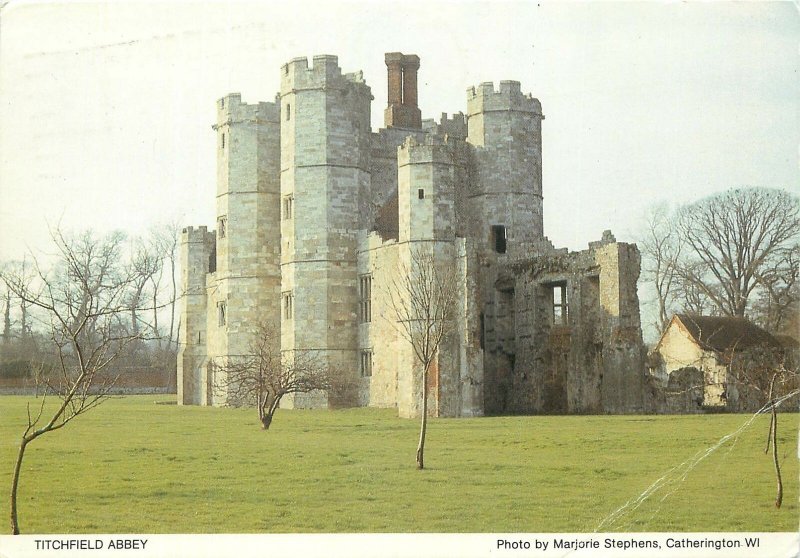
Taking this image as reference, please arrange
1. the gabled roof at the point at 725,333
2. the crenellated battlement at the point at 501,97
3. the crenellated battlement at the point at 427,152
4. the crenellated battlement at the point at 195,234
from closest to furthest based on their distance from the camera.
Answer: the crenellated battlement at the point at 427,152 < the gabled roof at the point at 725,333 < the crenellated battlement at the point at 501,97 < the crenellated battlement at the point at 195,234

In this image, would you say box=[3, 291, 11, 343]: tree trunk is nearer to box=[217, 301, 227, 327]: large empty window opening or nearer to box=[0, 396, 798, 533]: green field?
box=[0, 396, 798, 533]: green field

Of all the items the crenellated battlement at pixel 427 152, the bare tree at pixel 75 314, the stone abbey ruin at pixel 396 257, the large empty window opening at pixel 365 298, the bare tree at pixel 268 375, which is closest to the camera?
the bare tree at pixel 75 314

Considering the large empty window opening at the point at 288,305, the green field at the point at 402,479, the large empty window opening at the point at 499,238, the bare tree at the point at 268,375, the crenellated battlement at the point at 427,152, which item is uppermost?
the crenellated battlement at the point at 427,152

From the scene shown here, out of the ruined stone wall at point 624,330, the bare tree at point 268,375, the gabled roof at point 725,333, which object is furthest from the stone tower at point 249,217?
the gabled roof at point 725,333

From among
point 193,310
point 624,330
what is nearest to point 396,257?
point 624,330

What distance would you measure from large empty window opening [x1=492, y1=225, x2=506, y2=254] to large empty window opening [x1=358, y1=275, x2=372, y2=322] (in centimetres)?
575

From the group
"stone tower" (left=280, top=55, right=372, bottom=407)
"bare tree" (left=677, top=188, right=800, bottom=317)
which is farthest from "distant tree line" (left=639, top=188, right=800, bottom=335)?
"stone tower" (left=280, top=55, right=372, bottom=407)

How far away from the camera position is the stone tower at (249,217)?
47594 millimetres

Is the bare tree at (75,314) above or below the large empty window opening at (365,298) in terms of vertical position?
below

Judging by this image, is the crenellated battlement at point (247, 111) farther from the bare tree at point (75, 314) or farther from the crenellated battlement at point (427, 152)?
the bare tree at point (75, 314)

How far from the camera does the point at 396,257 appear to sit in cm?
4059

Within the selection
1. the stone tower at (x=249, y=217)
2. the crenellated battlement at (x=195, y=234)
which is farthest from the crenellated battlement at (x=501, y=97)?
the crenellated battlement at (x=195, y=234)

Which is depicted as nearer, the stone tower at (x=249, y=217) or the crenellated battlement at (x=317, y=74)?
the crenellated battlement at (x=317, y=74)
